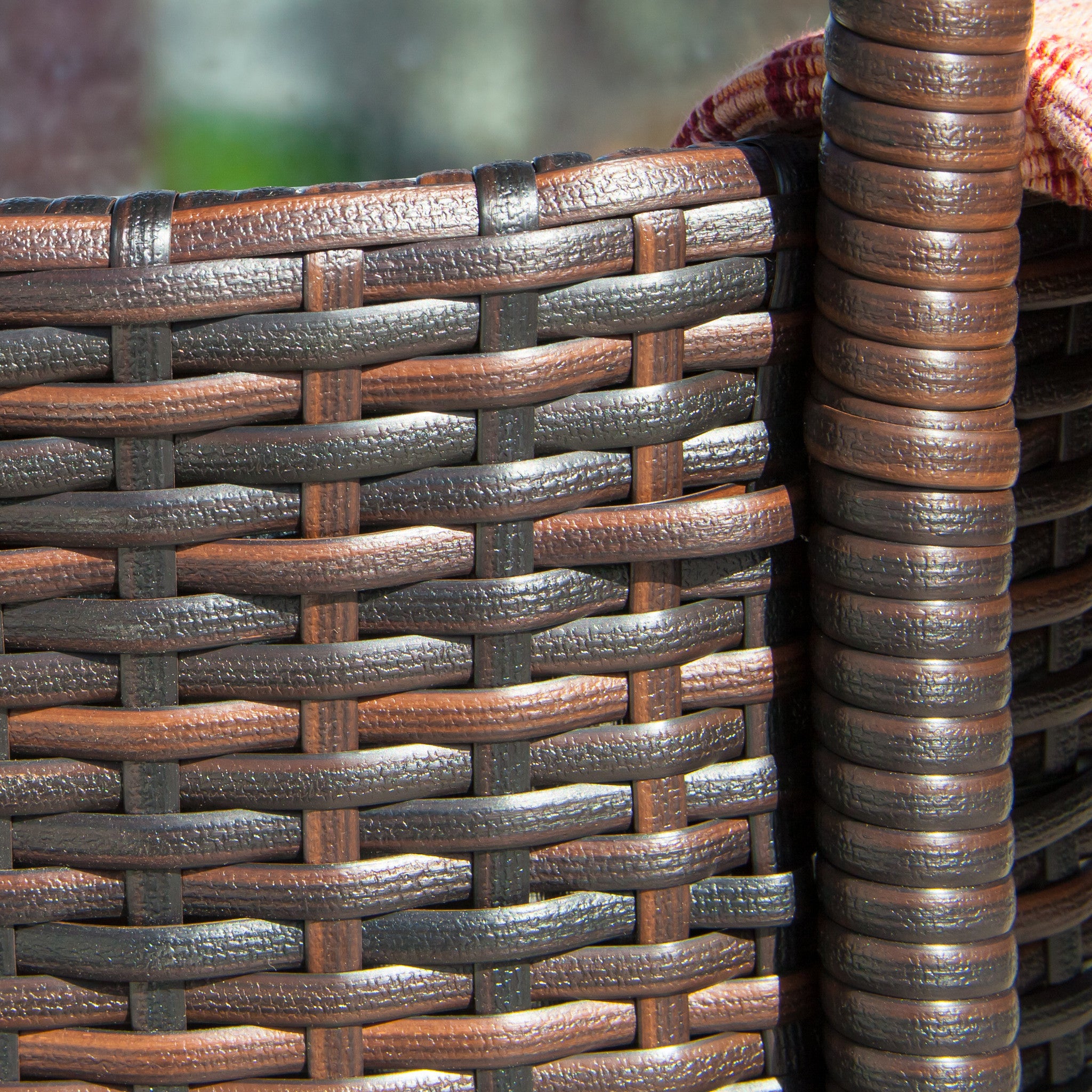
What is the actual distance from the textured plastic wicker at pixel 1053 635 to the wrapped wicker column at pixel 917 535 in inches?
3.8

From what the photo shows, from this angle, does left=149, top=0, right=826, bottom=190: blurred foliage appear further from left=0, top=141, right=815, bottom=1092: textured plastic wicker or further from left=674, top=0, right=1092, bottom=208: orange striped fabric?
left=0, top=141, right=815, bottom=1092: textured plastic wicker

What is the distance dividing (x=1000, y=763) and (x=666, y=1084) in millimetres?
187

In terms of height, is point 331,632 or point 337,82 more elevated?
point 337,82

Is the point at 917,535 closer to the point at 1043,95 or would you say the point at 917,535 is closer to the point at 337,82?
the point at 1043,95

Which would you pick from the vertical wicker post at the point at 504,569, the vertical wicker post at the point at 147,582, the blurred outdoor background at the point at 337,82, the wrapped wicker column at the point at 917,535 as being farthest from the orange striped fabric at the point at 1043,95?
the blurred outdoor background at the point at 337,82

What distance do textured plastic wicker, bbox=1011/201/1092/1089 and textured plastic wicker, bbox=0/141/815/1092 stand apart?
0.14 m

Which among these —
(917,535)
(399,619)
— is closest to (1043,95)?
(917,535)

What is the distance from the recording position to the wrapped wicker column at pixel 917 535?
1.47 feet

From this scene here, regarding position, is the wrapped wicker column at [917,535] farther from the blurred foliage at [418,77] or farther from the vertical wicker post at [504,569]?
the blurred foliage at [418,77]

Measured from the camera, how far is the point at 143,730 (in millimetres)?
473

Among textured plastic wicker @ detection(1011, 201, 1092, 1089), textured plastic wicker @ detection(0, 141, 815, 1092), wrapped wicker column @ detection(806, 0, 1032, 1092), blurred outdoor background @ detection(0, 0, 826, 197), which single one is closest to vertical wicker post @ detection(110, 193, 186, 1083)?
textured plastic wicker @ detection(0, 141, 815, 1092)

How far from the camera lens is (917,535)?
0.47 meters

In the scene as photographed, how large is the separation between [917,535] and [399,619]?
0.66 ft

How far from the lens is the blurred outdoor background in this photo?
8.41 feet
